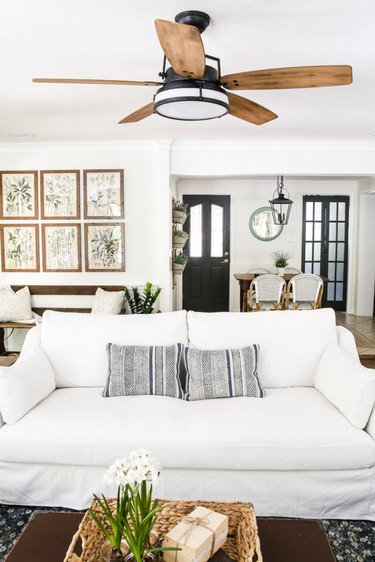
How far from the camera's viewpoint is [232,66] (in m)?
3.10

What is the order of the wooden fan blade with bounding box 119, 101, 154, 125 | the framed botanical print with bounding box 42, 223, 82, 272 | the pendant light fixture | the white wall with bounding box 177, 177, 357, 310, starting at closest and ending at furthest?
the wooden fan blade with bounding box 119, 101, 154, 125
the framed botanical print with bounding box 42, 223, 82, 272
the pendant light fixture
the white wall with bounding box 177, 177, 357, 310

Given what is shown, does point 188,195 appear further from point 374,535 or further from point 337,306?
point 374,535

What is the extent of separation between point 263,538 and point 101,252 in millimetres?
4205

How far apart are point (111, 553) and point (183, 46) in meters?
1.84

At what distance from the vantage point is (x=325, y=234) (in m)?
8.03

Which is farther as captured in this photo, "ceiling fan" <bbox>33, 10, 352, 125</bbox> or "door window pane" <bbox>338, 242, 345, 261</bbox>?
"door window pane" <bbox>338, 242, 345, 261</bbox>

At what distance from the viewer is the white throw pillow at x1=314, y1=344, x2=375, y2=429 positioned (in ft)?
7.90

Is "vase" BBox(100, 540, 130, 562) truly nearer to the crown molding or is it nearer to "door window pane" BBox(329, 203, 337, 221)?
the crown molding

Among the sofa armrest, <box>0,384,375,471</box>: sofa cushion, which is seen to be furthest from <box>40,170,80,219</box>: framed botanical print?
the sofa armrest

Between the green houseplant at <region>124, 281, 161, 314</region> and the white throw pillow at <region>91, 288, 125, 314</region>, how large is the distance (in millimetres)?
135

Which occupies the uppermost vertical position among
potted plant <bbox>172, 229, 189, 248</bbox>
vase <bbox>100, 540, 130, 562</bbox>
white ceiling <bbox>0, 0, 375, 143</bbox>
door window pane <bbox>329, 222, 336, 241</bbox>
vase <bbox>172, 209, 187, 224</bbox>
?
white ceiling <bbox>0, 0, 375, 143</bbox>

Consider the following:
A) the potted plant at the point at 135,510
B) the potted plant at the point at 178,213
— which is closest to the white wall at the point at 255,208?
the potted plant at the point at 178,213

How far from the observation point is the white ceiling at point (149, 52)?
2.28 metres

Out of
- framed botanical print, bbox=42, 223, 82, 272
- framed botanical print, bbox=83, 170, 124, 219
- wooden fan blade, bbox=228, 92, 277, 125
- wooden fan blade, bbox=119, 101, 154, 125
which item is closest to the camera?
wooden fan blade, bbox=228, 92, 277, 125
